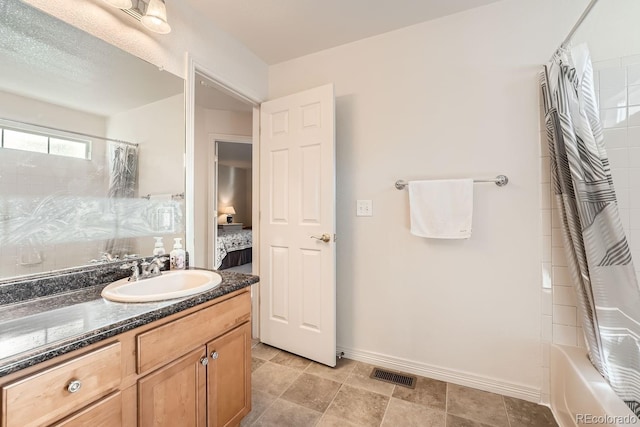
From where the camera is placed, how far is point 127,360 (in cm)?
86

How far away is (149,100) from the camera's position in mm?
1481

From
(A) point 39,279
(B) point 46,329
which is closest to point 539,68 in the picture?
(B) point 46,329

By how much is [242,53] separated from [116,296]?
1877 millimetres

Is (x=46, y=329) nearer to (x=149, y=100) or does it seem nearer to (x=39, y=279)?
(x=39, y=279)

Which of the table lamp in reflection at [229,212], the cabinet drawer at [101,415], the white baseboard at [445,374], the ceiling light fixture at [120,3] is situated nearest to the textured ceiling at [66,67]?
the ceiling light fixture at [120,3]

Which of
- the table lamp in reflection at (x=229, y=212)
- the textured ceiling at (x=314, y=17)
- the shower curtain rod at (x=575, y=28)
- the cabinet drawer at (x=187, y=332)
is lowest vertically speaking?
the cabinet drawer at (x=187, y=332)

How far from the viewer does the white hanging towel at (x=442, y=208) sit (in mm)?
1678

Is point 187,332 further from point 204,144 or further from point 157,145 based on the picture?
point 204,144

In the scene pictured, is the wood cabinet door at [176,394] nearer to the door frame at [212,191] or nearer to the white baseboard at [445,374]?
the white baseboard at [445,374]

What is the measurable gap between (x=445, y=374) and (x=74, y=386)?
6.28 ft

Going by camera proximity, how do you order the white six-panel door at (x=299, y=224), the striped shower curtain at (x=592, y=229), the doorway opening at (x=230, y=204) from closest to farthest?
the striped shower curtain at (x=592, y=229) → the white six-panel door at (x=299, y=224) → the doorway opening at (x=230, y=204)

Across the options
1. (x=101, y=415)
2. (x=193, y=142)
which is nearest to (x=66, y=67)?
(x=193, y=142)

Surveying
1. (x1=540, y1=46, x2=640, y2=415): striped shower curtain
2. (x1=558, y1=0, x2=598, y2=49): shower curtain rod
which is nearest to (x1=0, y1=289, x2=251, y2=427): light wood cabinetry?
(x1=540, y1=46, x2=640, y2=415): striped shower curtain

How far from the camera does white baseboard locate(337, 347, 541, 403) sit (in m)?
1.62
